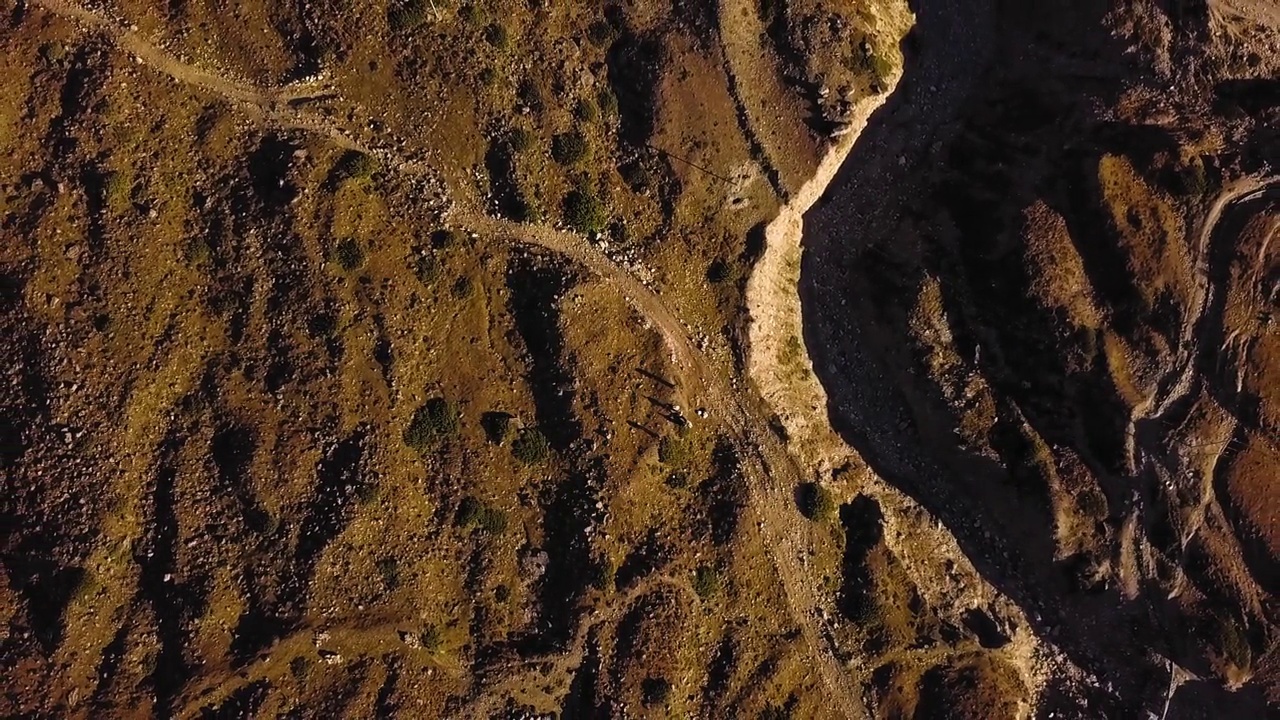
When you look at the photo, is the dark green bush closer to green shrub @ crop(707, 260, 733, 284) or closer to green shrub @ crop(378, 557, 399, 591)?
green shrub @ crop(707, 260, 733, 284)

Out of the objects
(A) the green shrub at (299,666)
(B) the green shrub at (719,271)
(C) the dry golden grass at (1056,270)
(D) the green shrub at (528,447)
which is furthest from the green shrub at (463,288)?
(C) the dry golden grass at (1056,270)

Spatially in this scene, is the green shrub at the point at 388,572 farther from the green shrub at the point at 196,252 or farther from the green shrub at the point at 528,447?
the green shrub at the point at 196,252

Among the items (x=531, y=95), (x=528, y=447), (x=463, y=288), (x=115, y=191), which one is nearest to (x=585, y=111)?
(x=531, y=95)

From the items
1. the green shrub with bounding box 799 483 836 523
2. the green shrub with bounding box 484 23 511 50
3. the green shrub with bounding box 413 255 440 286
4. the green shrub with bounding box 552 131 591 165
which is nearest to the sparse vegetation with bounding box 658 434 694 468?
the green shrub with bounding box 799 483 836 523

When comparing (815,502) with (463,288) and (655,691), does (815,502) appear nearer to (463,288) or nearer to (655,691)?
(655,691)

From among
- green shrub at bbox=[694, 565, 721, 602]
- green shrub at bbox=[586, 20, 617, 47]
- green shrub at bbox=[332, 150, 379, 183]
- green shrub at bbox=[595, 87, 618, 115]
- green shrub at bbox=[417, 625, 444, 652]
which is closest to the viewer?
green shrub at bbox=[417, 625, 444, 652]

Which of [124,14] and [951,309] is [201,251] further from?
[951,309]
